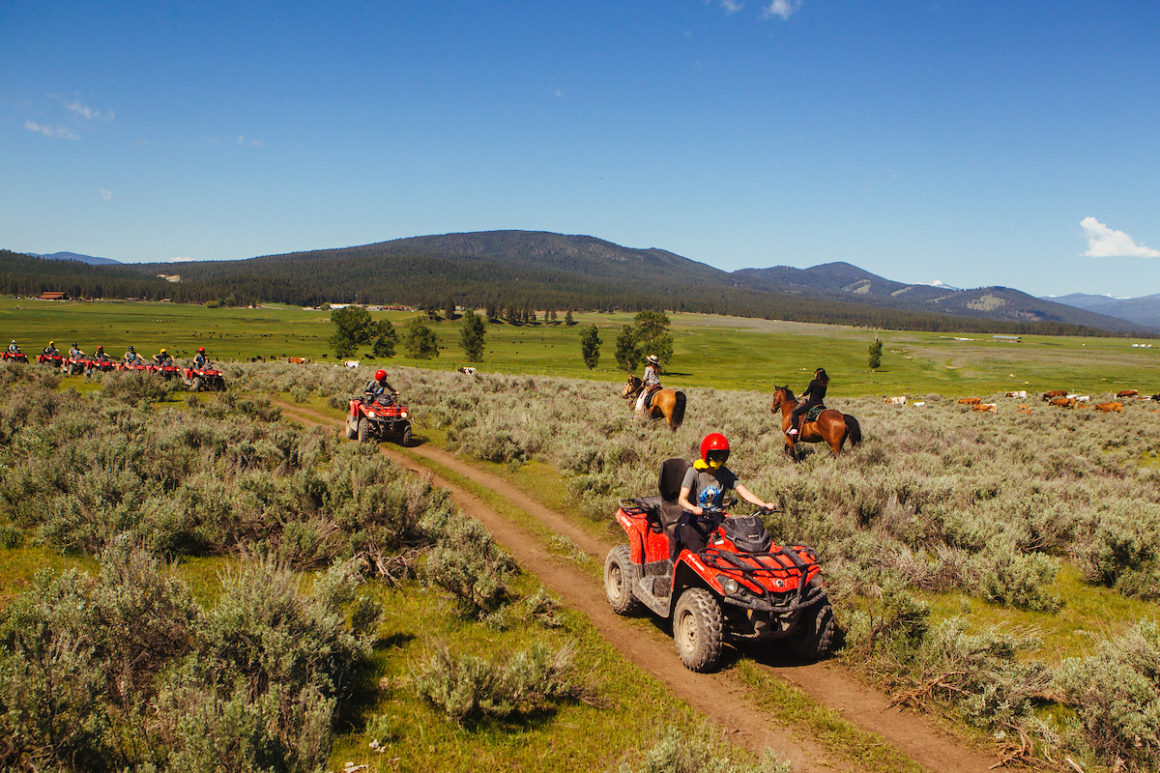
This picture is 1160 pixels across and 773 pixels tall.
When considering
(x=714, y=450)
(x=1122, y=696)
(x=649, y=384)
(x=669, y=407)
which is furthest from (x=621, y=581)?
(x=649, y=384)

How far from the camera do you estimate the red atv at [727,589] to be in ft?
19.0

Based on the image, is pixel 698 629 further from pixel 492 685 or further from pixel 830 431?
pixel 830 431

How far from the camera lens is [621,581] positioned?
7617mm

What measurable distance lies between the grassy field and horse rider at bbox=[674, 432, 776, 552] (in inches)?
1857

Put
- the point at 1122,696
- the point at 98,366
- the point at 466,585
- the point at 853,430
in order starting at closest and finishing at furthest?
the point at 1122,696
the point at 466,585
the point at 853,430
the point at 98,366

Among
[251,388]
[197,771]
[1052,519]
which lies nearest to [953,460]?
[1052,519]

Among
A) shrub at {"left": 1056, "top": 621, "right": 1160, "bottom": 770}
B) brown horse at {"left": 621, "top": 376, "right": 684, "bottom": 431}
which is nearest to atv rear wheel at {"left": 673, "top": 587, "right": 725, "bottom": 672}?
shrub at {"left": 1056, "top": 621, "right": 1160, "bottom": 770}

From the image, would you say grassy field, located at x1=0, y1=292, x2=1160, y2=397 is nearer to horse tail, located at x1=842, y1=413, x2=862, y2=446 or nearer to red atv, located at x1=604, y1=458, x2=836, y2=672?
horse tail, located at x1=842, y1=413, x2=862, y2=446

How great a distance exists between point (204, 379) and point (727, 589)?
2713 cm

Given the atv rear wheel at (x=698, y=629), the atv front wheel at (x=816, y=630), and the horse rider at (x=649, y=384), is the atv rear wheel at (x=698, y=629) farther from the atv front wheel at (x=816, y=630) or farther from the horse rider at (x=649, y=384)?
the horse rider at (x=649, y=384)

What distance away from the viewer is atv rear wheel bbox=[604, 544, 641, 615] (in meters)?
7.34

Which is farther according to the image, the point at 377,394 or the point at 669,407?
the point at 669,407

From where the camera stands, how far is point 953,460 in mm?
15391

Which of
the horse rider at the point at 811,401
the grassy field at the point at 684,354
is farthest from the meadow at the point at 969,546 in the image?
the grassy field at the point at 684,354
